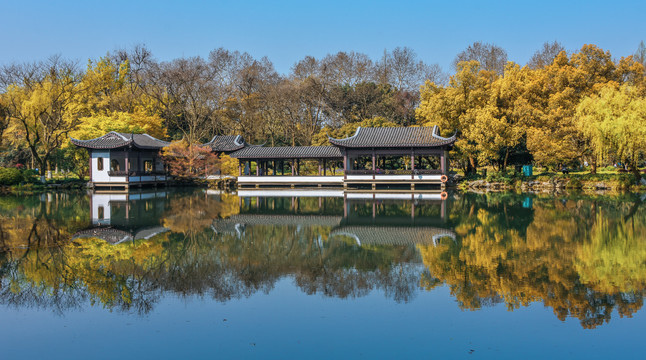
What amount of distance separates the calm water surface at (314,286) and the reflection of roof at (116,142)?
16.2 m

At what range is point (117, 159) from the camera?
30688 millimetres

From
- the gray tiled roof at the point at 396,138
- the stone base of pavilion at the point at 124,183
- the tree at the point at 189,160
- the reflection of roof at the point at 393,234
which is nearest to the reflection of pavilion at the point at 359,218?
the reflection of roof at the point at 393,234

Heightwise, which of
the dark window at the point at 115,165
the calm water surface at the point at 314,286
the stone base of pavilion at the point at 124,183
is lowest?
the calm water surface at the point at 314,286

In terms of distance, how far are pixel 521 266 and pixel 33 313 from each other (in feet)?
22.0

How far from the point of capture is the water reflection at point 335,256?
6.63 meters

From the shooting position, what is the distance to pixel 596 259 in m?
8.47

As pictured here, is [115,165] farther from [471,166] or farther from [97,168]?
[471,166]

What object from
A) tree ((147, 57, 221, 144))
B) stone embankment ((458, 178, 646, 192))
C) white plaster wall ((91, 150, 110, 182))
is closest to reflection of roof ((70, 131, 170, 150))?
white plaster wall ((91, 150, 110, 182))

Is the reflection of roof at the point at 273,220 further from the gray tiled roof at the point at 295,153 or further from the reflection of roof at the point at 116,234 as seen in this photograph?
the gray tiled roof at the point at 295,153

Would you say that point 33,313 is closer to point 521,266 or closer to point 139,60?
point 521,266

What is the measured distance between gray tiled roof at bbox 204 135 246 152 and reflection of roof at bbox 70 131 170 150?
4075 millimetres

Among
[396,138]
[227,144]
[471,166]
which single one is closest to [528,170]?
[471,166]

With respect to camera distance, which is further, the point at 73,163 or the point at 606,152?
the point at 73,163

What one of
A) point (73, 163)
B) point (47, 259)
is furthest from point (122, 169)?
point (47, 259)
